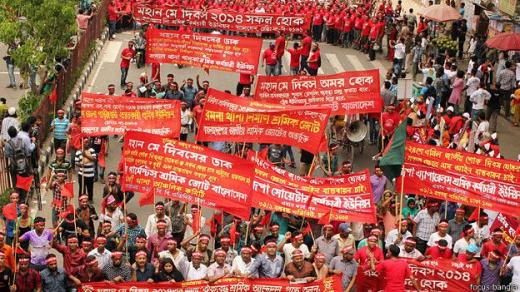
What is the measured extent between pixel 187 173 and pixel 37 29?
14.1m

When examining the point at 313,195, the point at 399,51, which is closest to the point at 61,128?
the point at 313,195

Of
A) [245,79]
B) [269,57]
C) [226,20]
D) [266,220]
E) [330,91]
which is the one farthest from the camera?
[226,20]

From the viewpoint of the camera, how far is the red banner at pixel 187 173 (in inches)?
714

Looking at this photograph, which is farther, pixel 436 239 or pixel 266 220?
pixel 266 220

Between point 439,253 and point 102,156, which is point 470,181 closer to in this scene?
point 439,253

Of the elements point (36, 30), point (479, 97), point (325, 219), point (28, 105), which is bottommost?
point (28, 105)

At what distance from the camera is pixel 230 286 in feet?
53.0

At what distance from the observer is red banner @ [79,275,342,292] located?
52.1ft

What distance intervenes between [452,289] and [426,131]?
8513 mm

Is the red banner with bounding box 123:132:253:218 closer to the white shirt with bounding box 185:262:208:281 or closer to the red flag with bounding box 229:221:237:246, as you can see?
the red flag with bounding box 229:221:237:246

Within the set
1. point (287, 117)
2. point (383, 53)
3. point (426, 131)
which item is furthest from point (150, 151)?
point (383, 53)

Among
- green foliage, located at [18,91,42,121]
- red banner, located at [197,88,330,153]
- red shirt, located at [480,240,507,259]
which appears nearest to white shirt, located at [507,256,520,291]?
red shirt, located at [480,240,507,259]

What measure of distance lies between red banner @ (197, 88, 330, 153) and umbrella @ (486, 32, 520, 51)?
445 inches

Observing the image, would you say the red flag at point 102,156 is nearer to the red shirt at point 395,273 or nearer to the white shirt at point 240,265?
the white shirt at point 240,265
